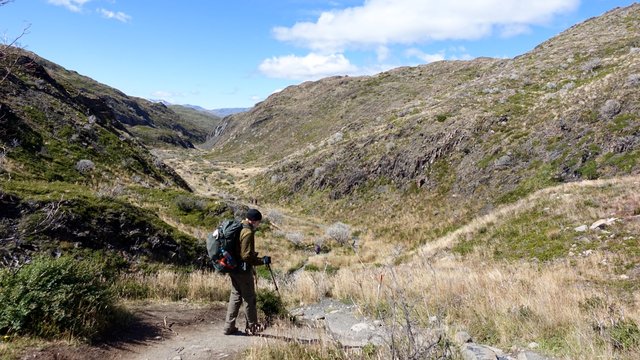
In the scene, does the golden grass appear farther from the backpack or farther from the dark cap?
the dark cap

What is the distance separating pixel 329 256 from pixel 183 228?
760 centimetres

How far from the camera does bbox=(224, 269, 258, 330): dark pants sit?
7.16 m

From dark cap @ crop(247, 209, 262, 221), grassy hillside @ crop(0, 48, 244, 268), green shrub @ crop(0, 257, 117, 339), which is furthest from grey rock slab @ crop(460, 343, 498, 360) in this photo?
grassy hillside @ crop(0, 48, 244, 268)

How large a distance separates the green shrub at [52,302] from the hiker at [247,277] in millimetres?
1930

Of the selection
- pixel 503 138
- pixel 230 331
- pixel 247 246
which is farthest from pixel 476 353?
Answer: pixel 503 138

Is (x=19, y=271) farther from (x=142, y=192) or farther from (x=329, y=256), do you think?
(x=142, y=192)

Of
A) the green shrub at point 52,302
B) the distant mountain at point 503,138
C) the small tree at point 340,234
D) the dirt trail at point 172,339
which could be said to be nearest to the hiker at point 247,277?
the dirt trail at point 172,339

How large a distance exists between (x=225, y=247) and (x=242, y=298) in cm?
109

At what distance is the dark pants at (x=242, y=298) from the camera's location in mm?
7164

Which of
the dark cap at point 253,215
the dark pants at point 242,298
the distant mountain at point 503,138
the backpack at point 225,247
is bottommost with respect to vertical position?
the dark pants at point 242,298

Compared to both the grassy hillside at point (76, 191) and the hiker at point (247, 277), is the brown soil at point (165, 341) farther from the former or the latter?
the grassy hillside at point (76, 191)

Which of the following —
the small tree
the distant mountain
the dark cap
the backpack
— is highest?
the distant mountain

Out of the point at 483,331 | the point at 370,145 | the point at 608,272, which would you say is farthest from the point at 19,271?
the point at 370,145

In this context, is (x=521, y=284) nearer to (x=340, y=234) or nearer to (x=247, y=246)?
(x=247, y=246)
